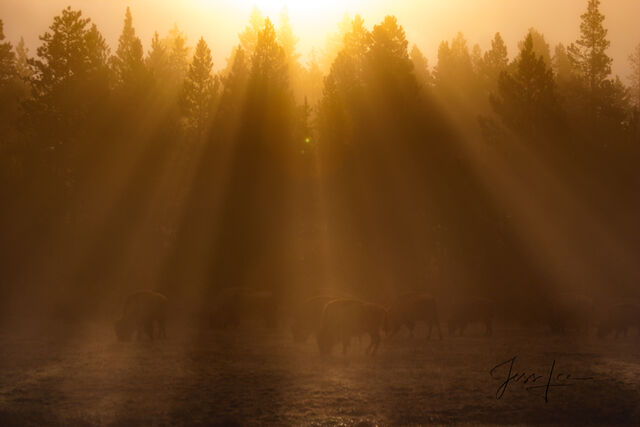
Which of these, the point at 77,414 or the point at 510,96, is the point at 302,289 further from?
the point at 77,414

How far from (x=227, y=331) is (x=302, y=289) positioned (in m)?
9.90

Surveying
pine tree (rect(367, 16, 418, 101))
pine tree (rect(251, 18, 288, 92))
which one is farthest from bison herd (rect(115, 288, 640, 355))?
pine tree (rect(367, 16, 418, 101))

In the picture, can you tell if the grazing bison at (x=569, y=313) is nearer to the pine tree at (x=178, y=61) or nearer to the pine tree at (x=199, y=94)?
the pine tree at (x=199, y=94)

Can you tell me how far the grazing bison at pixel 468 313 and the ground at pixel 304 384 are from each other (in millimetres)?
4068

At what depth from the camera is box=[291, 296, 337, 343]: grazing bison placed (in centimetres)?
2475

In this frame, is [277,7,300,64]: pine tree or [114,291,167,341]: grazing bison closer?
[114,291,167,341]: grazing bison

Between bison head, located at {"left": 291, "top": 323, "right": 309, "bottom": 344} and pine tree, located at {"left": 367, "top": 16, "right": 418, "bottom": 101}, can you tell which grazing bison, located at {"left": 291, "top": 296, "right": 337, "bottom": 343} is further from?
pine tree, located at {"left": 367, "top": 16, "right": 418, "bottom": 101}

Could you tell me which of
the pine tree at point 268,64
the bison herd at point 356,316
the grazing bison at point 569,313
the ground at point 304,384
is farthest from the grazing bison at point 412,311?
the pine tree at point 268,64

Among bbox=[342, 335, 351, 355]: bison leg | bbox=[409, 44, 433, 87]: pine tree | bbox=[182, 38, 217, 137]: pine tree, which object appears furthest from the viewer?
bbox=[409, 44, 433, 87]: pine tree

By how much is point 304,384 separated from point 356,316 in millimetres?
5824

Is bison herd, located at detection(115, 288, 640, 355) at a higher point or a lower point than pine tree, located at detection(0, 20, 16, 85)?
lower

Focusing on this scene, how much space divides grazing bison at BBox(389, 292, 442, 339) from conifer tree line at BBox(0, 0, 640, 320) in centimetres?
1107
